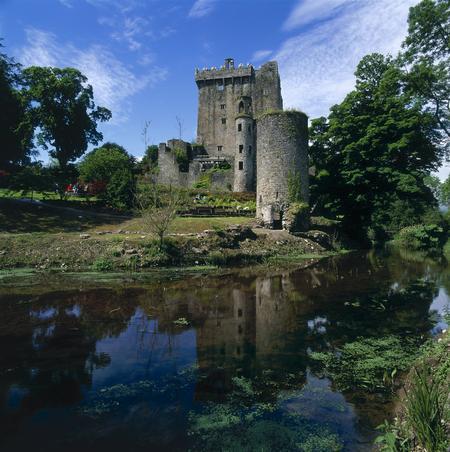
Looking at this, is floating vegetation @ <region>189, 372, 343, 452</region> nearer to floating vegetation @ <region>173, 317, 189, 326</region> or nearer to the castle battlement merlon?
floating vegetation @ <region>173, 317, 189, 326</region>

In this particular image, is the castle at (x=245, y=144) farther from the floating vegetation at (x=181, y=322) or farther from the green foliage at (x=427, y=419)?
the green foliage at (x=427, y=419)

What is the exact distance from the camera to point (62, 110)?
40.4 meters

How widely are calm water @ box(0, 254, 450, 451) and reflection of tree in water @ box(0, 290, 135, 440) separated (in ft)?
0.11

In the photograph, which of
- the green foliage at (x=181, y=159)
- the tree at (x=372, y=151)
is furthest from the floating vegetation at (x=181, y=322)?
the green foliage at (x=181, y=159)

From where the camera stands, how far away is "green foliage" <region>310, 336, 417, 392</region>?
294 inches

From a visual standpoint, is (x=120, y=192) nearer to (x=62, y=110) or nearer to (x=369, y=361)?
(x=62, y=110)

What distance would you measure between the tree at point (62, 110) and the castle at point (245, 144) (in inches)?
468

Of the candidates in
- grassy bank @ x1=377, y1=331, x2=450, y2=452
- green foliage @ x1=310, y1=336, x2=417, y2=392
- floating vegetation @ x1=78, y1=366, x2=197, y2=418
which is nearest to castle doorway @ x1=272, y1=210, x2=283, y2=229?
green foliage @ x1=310, y1=336, x2=417, y2=392

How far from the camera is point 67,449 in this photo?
17.8 feet

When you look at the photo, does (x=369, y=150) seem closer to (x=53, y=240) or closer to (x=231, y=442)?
(x=53, y=240)

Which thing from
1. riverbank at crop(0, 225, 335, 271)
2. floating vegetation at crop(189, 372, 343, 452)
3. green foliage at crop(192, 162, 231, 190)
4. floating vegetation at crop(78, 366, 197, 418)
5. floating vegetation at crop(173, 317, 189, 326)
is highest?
green foliage at crop(192, 162, 231, 190)

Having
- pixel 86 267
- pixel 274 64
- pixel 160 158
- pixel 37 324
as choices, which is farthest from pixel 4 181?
pixel 274 64

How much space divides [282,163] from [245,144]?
55.3 feet

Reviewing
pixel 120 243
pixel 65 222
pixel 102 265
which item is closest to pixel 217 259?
pixel 120 243
